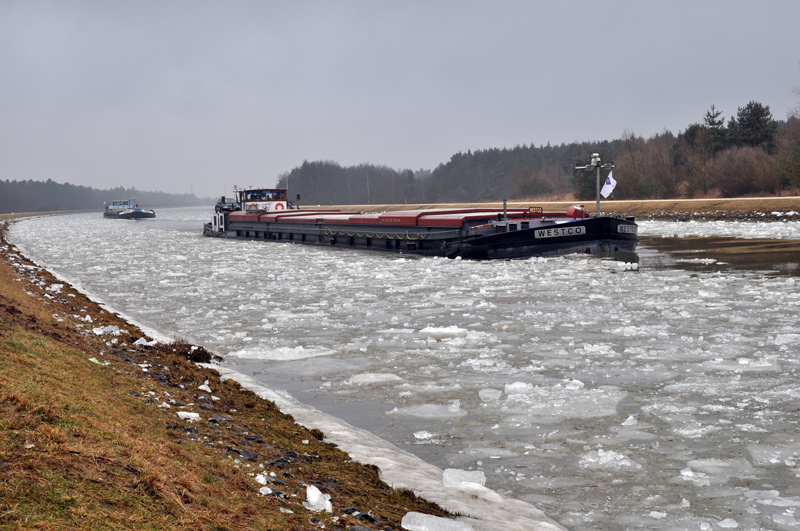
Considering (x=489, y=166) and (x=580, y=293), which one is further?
(x=489, y=166)

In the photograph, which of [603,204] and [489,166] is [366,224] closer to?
[603,204]

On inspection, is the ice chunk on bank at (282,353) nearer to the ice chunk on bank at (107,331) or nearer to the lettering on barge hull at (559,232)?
the ice chunk on bank at (107,331)

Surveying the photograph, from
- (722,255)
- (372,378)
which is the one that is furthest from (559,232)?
(372,378)

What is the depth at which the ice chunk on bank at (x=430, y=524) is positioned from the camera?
12.2 ft

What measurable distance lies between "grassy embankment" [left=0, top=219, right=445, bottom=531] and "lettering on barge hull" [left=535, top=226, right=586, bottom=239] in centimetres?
1697

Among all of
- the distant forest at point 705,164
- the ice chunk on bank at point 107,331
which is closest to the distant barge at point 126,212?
the distant forest at point 705,164

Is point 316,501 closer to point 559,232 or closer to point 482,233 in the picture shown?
point 559,232

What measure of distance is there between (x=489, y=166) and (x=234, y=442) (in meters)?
127

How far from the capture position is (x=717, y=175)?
5219 centimetres

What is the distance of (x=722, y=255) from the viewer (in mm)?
19875

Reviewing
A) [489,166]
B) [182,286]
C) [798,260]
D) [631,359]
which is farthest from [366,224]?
[489,166]

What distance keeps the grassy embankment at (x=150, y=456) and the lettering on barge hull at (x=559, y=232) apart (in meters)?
17.0

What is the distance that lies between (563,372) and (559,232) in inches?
622

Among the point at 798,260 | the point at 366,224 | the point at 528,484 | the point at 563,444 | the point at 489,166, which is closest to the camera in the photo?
the point at 528,484
